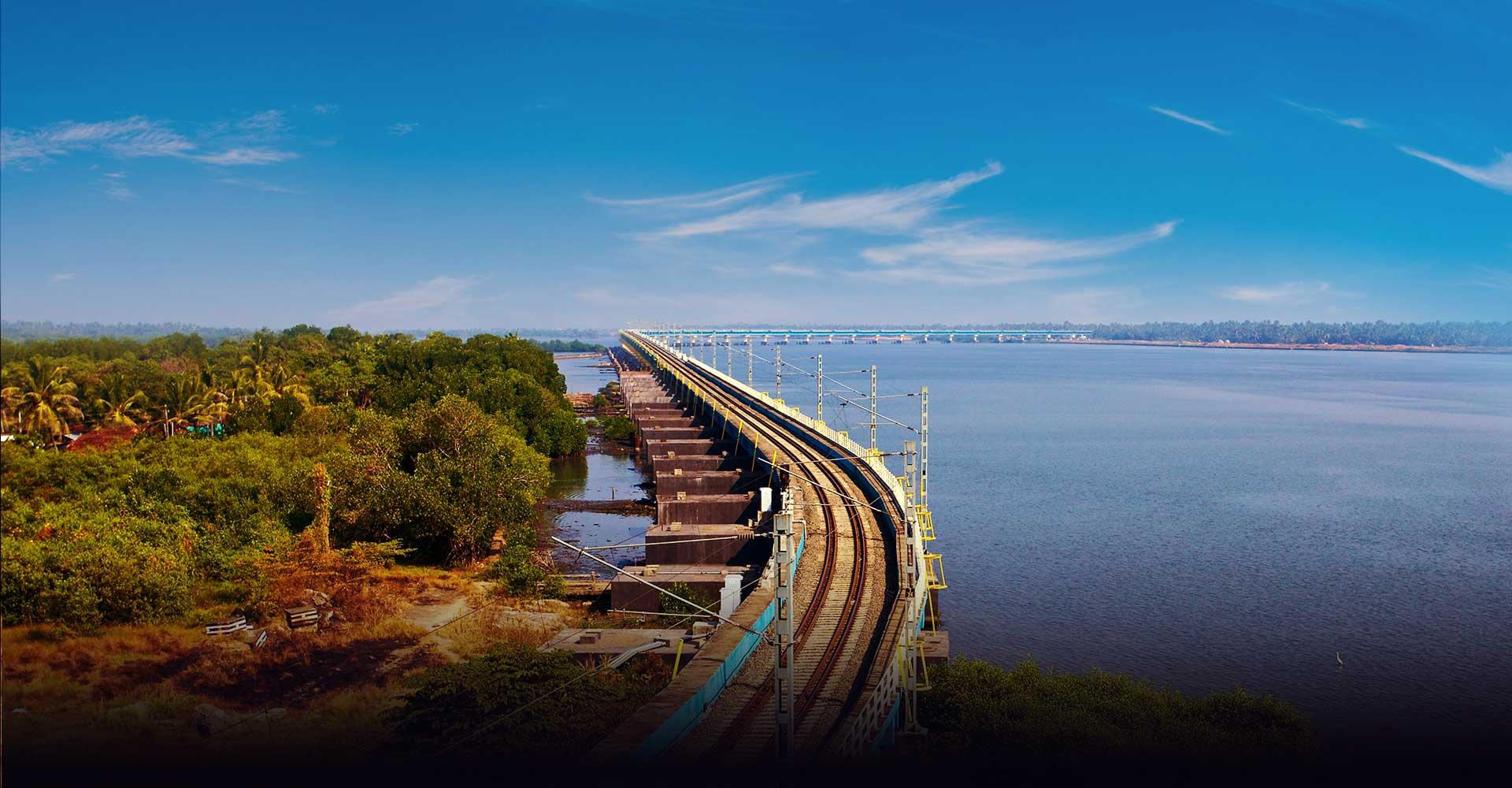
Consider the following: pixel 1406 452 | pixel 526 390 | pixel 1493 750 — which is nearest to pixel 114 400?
pixel 526 390


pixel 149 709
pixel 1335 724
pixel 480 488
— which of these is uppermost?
pixel 480 488

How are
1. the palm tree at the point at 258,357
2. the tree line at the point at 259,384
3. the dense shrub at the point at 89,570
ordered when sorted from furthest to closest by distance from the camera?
the palm tree at the point at 258,357
the tree line at the point at 259,384
the dense shrub at the point at 89,570

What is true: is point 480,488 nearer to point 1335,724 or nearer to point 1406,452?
point 1335,724

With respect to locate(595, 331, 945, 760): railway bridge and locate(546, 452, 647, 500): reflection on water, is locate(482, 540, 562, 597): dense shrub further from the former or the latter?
locate(546, 452, 647, 500): reflection on water

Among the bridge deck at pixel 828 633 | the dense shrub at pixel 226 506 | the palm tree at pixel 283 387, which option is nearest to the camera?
the bridge deck at pixel 828 633

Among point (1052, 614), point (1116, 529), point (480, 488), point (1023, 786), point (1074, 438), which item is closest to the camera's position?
point (1023, 786)

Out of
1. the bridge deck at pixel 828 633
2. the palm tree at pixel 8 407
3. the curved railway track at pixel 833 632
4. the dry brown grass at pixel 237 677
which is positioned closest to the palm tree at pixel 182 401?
the dry brown grass at pixel 237 677

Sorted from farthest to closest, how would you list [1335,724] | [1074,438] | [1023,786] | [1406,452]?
[1074,438]
[1406,452]
[1335,724]
[1023,786]

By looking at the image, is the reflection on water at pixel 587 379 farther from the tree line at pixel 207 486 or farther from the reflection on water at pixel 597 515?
the tree line at pixel 207 486
